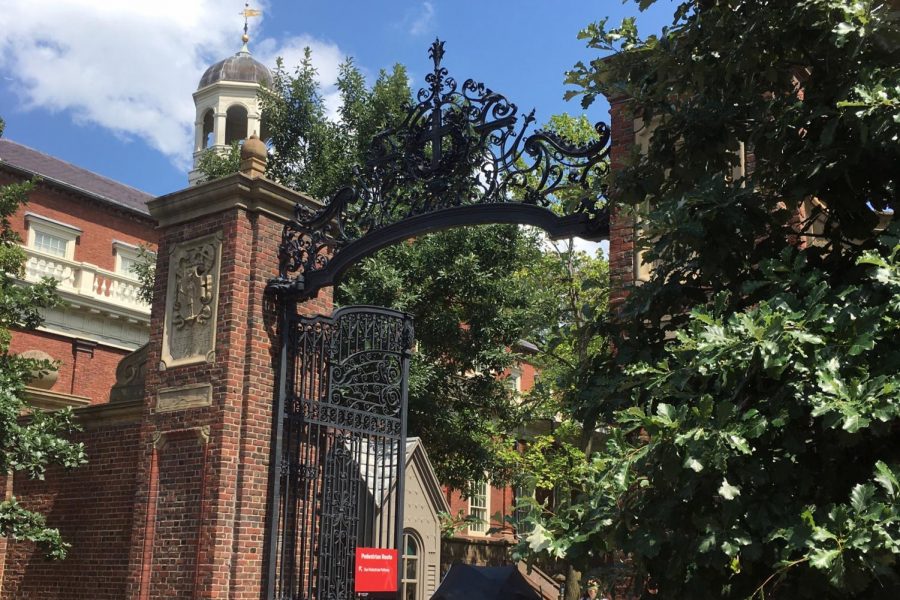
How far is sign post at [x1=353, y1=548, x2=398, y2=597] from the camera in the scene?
10984mm

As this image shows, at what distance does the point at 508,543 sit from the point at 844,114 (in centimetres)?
2700

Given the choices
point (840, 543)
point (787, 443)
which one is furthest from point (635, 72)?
point (840, 543)

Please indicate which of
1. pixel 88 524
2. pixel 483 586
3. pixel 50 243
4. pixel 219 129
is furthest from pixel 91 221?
pixel 483 586

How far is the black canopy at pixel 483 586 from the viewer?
1249 cm

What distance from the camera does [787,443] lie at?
4734mm

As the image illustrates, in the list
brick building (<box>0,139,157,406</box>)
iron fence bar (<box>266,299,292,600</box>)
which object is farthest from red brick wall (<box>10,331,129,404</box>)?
iron fence bar (<box>266,299,292,600</box>)

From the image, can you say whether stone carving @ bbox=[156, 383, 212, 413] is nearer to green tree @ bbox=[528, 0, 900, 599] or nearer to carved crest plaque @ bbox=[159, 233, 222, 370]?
carved crest plaque @ bbox=[159, 233, 222, 370]

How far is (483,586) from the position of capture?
12.7 m

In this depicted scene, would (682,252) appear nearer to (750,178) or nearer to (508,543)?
(750,178)

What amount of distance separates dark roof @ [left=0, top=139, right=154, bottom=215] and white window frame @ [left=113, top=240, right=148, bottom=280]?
3.90 feet

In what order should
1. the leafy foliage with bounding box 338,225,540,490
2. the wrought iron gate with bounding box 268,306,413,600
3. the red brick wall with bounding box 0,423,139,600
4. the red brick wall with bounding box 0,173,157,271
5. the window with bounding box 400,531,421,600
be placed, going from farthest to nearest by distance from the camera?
the red brick wall with bounding box 0,173,157,271 < the leafy foliage with bounding box 338,225,540,490 < the window with bounding box 400,531,421,600 < the red brick wall with bounding box 0,423,139,600 < the wrought iron gate with bounding box 268,306,413,600

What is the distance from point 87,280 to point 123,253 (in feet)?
19.3

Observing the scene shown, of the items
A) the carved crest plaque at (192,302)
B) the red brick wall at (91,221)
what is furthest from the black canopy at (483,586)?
the red brick wall at (91,221)

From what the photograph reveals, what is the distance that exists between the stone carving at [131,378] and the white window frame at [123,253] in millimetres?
20848
